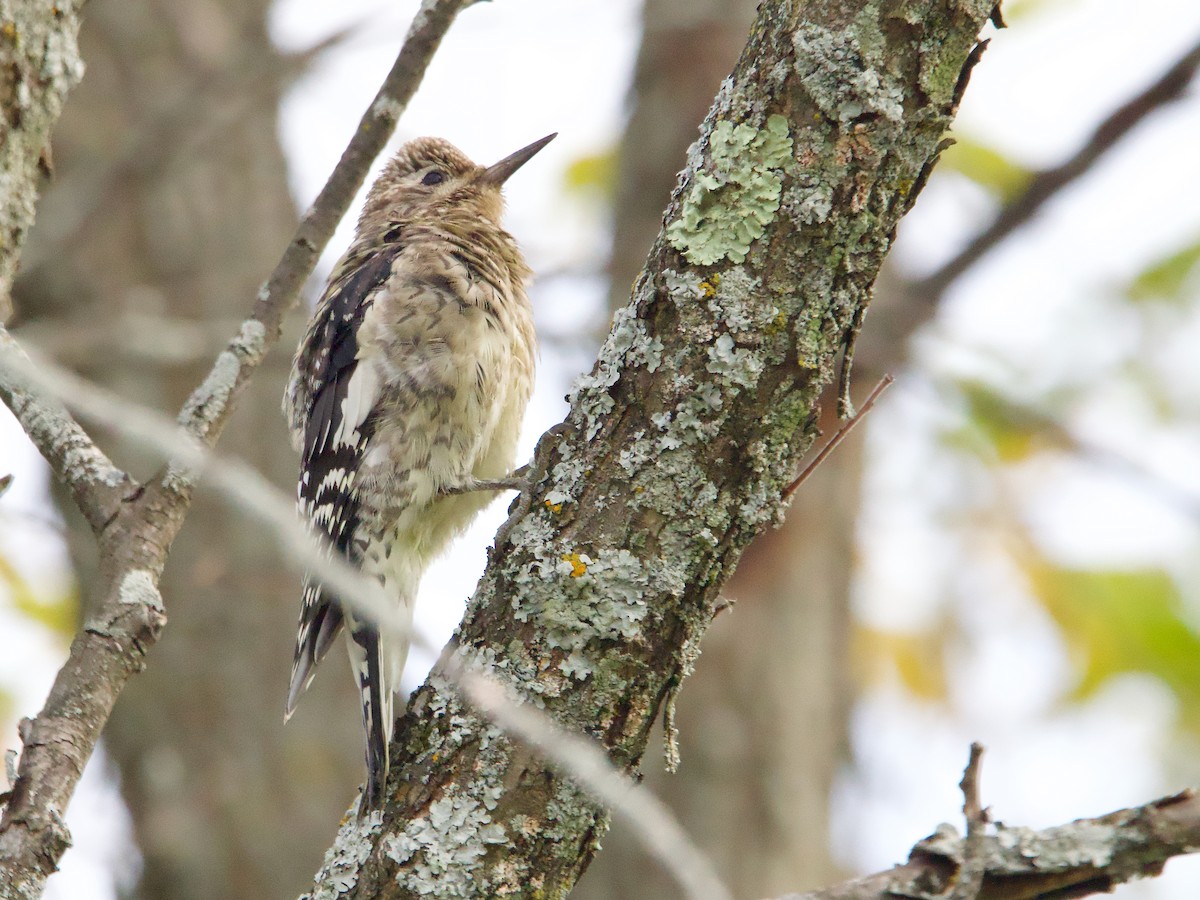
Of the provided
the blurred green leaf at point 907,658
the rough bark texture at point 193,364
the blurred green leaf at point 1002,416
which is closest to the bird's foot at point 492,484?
the rough bark texture at point 193,364

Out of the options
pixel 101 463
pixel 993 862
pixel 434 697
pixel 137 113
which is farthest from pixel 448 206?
pixel 993 862

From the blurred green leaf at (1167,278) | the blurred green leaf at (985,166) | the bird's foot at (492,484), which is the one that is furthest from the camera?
the blurred green leaf at (985,166)

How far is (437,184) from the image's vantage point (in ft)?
15.1

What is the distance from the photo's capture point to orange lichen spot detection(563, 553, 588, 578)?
189 centimetres

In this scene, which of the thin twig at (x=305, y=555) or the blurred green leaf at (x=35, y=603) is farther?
the blurred green leaf at (x=35, y=603)

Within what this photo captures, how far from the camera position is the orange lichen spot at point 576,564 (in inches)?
74.3

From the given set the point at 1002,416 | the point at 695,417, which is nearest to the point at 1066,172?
the point at 1002,416

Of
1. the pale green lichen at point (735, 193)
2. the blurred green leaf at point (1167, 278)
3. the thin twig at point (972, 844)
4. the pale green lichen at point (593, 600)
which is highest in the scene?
the blurred green leaf at point (1167, 278)

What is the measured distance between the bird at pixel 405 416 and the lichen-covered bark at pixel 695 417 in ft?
4.44

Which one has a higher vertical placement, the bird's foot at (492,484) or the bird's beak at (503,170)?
the bird's beak at (503,170)

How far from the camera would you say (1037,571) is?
20.4 ft

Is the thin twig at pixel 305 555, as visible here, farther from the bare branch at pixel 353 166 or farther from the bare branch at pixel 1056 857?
the bare branch at pixel 353 166

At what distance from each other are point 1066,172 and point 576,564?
9.73 feet

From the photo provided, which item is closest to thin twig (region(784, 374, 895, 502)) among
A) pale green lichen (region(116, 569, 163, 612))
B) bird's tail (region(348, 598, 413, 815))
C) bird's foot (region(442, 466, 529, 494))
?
bird's tail (region(348, 598, 413, 815))
